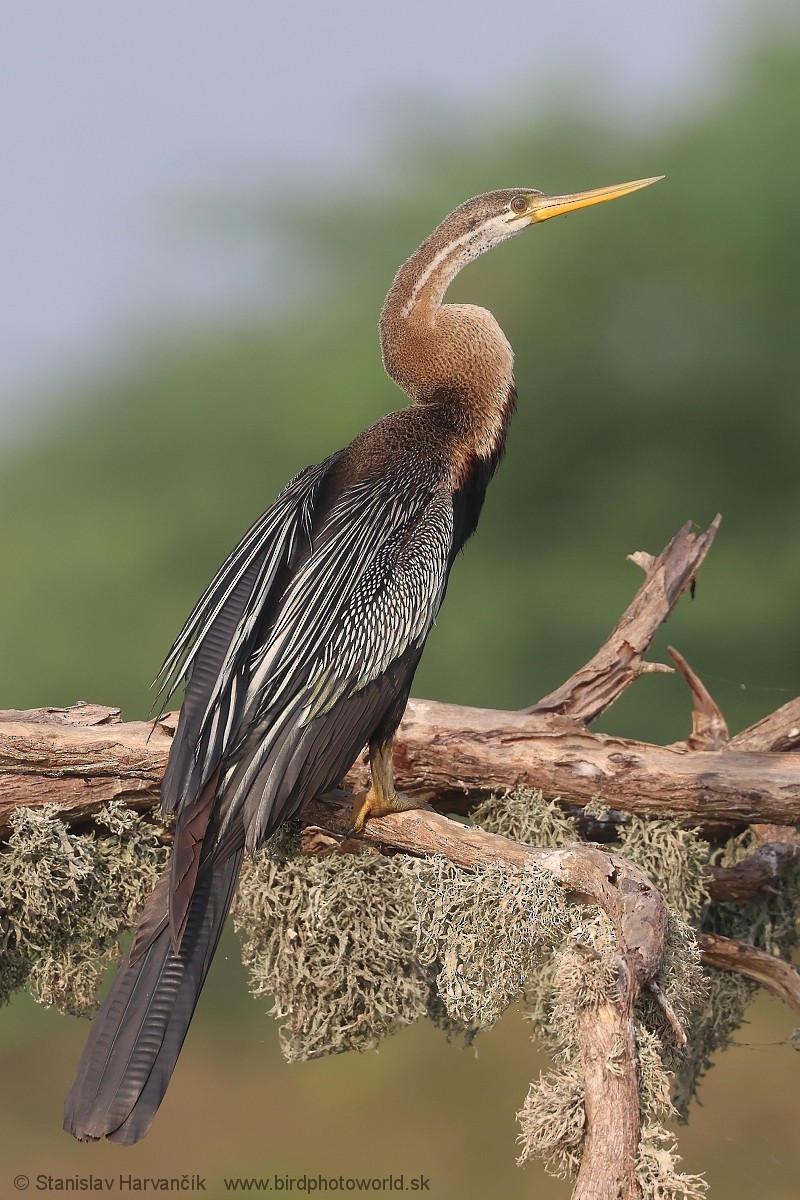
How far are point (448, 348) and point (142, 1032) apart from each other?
1.37 metres

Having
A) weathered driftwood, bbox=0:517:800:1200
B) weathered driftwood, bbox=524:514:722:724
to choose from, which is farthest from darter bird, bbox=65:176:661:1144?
weathered driftwood, bbox=524:514:722:724

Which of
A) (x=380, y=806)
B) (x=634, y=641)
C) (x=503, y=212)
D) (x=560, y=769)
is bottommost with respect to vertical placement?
(x=380, y=806)

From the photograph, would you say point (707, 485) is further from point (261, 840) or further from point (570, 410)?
point (261, 840)

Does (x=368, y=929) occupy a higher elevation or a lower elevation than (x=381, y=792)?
lower

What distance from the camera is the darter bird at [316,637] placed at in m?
1.86

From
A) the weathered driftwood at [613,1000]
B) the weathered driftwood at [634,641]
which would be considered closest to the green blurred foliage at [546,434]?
the weathered driftwood at [634,641]

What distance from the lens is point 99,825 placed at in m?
2.40

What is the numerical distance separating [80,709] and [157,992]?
2.29ft

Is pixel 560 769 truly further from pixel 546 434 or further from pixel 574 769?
pixel 546 434

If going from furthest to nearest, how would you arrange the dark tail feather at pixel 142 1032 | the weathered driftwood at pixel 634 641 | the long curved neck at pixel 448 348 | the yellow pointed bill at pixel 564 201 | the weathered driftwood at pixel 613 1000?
the weathered driftwood at pixel 634 641, the yellow pointed bill at pixel 564 201, the long curved neck at pixel 448 348, the dark tail feather at pixel 142 1032, the weathered driftwood at pixel 613 1000

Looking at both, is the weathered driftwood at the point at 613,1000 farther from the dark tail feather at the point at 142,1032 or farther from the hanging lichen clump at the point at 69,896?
the hanging lichen clump at the point at 69,896

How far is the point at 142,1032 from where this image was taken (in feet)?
6.04

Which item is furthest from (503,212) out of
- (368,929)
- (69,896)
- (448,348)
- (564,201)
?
(69,896)

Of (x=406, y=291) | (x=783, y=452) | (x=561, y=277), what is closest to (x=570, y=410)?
(x=561, y=277)
